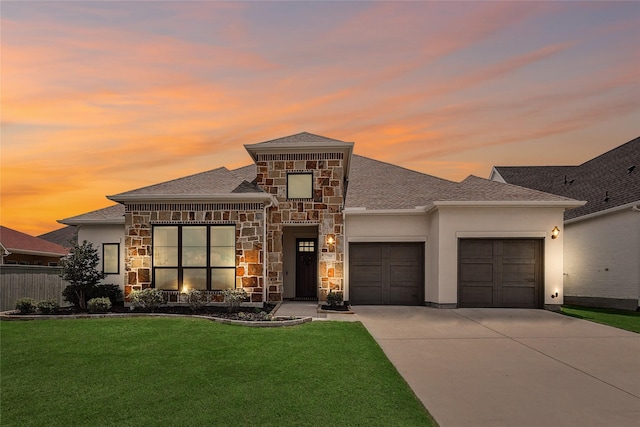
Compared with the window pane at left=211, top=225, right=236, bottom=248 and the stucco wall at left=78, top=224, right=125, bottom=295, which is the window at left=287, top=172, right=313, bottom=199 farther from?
the stucco wall at left=78, top=224, right=125, bottom=295

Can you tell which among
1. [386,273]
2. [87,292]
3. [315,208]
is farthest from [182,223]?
[386,273]

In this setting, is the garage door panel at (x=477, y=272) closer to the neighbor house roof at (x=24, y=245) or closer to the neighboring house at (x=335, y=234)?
the neighboring house at (x=335, y=234)

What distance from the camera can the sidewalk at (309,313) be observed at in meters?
10.9

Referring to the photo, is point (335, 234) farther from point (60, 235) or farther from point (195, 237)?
point (60, 235)

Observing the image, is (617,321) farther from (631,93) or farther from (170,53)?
(170,53)

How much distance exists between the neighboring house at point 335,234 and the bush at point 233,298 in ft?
1.28

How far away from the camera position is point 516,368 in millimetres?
6277

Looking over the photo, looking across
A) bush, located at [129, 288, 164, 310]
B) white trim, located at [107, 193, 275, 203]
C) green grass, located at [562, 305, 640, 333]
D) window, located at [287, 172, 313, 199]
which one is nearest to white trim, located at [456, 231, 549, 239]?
green grass, located at [562, 305, 640, 333]

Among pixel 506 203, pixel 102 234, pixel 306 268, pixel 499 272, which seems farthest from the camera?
pixel 306 268

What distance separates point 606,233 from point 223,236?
14.6m

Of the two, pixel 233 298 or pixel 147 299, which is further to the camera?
pixel 147 299

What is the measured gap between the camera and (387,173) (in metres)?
18.0

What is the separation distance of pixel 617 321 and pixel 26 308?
1746cm

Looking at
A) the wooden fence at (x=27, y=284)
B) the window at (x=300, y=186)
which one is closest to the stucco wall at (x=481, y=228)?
the window at (x=300, y=186)
